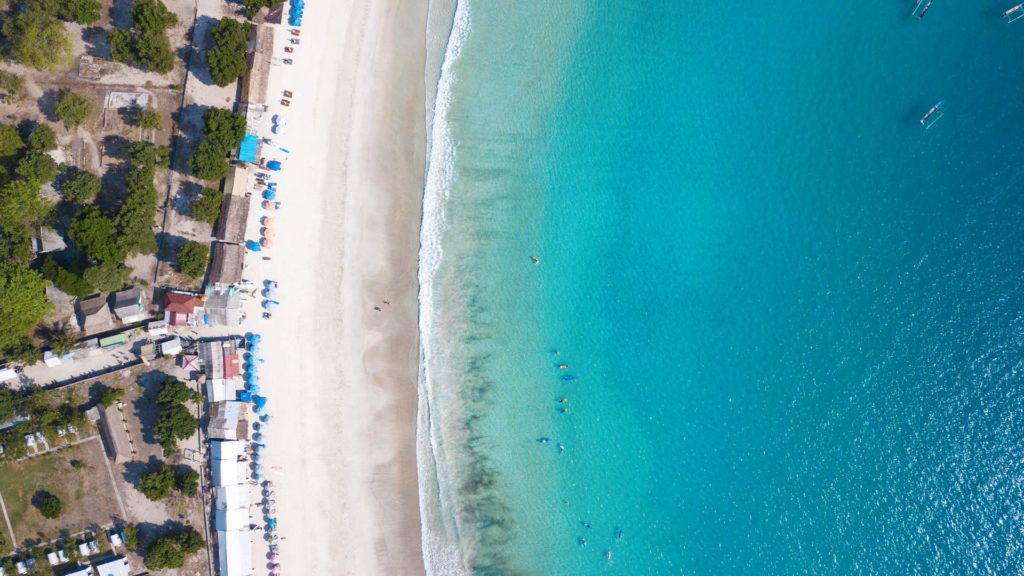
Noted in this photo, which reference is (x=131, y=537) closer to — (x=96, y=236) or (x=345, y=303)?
(x=96, y=236)

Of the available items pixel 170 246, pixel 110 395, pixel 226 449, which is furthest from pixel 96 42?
pixel 226 449

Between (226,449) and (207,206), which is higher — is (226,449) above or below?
below

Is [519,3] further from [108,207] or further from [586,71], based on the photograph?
[108,207]

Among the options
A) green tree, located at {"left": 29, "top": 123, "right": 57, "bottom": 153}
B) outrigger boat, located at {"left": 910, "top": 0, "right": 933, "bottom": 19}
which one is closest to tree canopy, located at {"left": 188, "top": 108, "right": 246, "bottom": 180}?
green tree, located at {"left": 29, "top": 123, "right": 57, "bottom": 153}

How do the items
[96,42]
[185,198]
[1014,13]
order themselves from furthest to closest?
1. [1014,13]
2. [185,198]
3. [96,42]

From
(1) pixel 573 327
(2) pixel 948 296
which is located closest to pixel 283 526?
(1) pixel 573 327

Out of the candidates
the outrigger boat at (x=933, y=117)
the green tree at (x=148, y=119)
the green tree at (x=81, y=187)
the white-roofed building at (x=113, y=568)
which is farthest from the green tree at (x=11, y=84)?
the outrigger boat at (x=933, y=117)

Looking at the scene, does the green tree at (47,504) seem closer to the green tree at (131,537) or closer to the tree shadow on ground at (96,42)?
the green tree at (131,537)

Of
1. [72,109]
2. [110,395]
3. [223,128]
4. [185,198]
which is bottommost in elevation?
[110,395]
